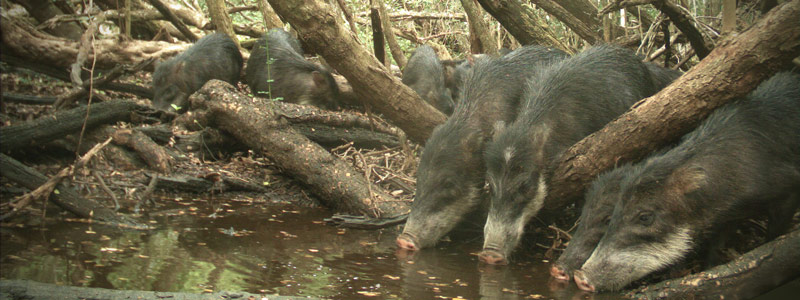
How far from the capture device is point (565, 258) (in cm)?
402

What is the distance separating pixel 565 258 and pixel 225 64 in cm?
642

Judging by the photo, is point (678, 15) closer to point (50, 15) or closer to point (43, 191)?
point (43, 191)

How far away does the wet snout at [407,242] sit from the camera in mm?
4727

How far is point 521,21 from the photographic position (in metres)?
6.99

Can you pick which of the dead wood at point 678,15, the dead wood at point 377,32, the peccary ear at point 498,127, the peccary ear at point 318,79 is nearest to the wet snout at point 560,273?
the peccary ear at point 498,127

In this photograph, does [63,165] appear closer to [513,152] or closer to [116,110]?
[116,110]

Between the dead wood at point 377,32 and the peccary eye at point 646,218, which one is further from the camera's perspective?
the dead wood at point 377,32

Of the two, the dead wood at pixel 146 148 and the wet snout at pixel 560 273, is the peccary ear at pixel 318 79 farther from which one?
the wet snout at pixel 560 273

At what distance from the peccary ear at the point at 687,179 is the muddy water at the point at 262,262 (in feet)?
2.36

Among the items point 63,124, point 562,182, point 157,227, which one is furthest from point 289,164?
point 562,182

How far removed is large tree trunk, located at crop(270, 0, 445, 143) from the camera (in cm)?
520

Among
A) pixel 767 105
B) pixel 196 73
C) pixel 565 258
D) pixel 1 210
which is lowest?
pixel 565 258

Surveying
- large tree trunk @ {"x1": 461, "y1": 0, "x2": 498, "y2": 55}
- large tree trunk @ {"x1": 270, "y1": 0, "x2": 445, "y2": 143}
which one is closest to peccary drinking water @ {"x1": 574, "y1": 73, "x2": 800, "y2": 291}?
large tree trunk @ {"x1": 270, "y1": 0, "x2": 445, "y2": 143}

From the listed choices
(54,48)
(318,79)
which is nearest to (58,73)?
(54,48)
